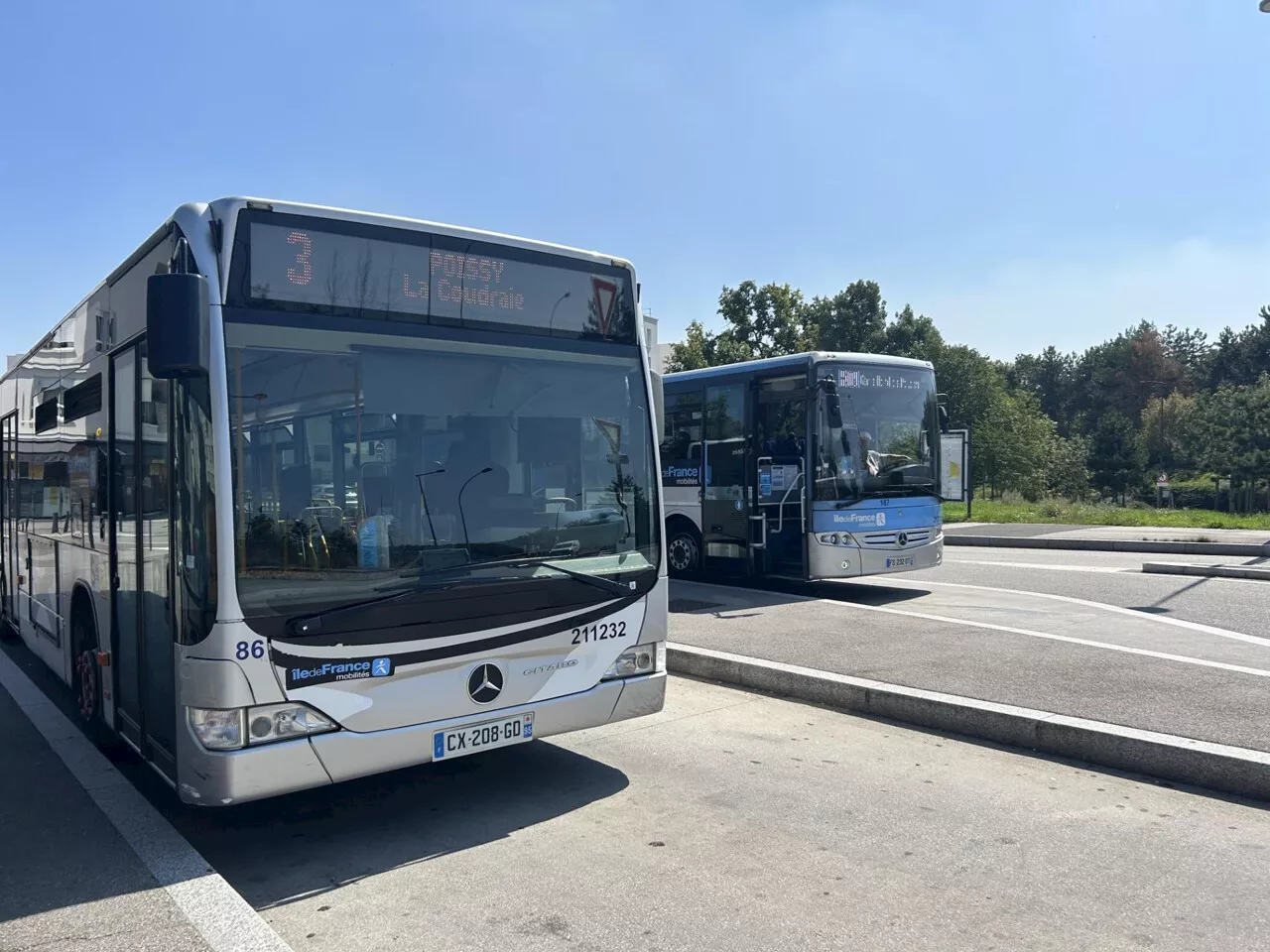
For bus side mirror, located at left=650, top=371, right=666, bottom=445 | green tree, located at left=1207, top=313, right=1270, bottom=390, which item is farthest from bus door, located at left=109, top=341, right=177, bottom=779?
green tree, located at left=1207, top=313, right=1270, bottom=390

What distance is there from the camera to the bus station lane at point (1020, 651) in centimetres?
681

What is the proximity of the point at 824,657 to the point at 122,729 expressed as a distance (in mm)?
5475

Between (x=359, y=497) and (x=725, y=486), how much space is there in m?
9.82

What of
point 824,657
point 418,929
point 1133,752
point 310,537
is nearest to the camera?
point 418,929

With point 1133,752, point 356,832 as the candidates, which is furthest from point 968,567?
point 356,832

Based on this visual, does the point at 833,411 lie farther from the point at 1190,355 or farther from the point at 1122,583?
the point at 1190,355

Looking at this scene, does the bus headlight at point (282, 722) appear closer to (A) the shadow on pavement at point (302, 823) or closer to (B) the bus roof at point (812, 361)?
(A) the shadow on pavement at point (302, 823)

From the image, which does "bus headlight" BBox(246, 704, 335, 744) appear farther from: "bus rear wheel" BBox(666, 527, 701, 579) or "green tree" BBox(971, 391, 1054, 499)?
"green tree" BBox(971, 391, 1054, 499)

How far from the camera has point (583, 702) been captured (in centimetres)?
557

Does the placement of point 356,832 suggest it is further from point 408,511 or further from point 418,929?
point 408,511

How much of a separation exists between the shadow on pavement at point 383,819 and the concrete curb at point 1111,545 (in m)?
16.6

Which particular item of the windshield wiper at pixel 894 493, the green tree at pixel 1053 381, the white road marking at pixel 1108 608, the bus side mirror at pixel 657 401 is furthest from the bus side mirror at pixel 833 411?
the green tree at pixel 1053 381

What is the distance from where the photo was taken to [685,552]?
600 inches

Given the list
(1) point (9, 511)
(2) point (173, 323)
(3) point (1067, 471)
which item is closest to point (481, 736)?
(2) point (173, 323)
